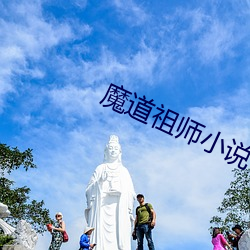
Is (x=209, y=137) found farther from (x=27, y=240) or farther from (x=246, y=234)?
(x=27, y=240)

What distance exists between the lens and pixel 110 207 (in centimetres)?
1383

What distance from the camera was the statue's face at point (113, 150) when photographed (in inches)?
573

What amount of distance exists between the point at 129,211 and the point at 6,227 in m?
3.81

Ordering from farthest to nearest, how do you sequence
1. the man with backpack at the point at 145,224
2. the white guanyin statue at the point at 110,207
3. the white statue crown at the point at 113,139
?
the white statue crown at the point at 113,139 < the white guanyin statue at the point at 110,207 < the man with backpack at the point at 145,224

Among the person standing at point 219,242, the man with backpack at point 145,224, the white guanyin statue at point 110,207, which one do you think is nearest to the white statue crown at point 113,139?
the white guanyin statue at point 110,207

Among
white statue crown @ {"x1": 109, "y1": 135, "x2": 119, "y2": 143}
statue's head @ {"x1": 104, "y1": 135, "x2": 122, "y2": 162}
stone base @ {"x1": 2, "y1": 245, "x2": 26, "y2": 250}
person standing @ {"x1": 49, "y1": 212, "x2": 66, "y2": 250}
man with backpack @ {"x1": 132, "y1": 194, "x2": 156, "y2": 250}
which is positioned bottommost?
stone base @ {"x1": 2, "y1": 245, "x2": 26, "y2": 250}

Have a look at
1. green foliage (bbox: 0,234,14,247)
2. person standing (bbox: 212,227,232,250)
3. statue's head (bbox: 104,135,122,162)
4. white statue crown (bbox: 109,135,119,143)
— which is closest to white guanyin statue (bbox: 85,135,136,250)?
statue's head (bbox: 104,135,122,162)

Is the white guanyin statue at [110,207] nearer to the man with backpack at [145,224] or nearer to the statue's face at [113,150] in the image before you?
the statue's face at [113,150]

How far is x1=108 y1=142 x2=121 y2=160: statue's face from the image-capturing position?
14562 mm

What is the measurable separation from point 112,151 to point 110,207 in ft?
5.84

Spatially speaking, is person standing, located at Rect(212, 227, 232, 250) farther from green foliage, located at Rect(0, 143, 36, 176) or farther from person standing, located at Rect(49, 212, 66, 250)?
green foliage, located at Rect(0, 143, 36, 176)

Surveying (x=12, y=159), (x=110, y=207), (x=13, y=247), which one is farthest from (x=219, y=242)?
(x=12, y=159)

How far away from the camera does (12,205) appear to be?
779 inches

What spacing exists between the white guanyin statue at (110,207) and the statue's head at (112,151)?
0.29 meters
